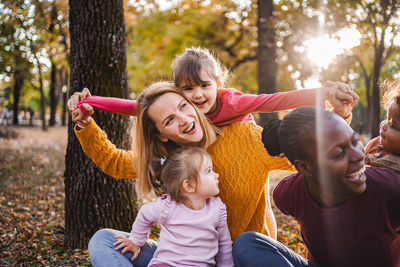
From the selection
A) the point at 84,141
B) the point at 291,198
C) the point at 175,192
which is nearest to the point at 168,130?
the point at 175,192

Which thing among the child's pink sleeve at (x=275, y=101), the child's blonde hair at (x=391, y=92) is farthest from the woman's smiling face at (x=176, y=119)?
the child's blonde hair at (x=391, y=92)

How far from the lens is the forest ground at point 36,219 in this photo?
11.8ft

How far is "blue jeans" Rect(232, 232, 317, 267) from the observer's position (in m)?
1.79

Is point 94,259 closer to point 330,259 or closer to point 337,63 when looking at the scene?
point 330,259

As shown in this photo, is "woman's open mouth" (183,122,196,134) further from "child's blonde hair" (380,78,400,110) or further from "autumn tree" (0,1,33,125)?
"autumn tree" (0,1,33,125)

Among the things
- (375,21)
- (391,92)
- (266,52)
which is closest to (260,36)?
(266,52)

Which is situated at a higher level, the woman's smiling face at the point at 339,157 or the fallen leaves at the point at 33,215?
the woman's smiling face at the point at 339,157

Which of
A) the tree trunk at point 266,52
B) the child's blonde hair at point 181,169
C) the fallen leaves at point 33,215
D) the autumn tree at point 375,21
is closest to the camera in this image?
the child's blonde hair at point 181,169

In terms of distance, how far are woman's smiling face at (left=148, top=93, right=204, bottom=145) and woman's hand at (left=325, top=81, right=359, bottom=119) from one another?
88 centimetres

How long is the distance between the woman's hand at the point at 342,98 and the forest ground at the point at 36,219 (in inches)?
110

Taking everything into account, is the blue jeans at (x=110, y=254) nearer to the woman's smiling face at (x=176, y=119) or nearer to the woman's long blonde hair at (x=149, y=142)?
the woman's long blonde hair at (x=149, y=142)

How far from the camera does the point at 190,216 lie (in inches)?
85.4

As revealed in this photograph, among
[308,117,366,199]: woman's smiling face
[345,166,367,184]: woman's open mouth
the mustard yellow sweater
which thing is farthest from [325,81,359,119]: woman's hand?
the mustard yellow sweater

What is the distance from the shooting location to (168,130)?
2.34 m
